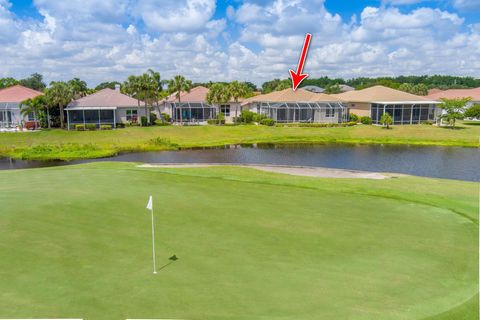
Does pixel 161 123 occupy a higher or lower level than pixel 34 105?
lower

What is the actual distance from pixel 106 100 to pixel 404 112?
45012mm

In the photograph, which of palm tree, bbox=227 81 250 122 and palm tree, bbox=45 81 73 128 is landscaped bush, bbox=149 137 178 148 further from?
palm tree, bbox=227 81 250 122

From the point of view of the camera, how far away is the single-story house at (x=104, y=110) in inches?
2228

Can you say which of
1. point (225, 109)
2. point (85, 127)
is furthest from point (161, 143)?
point (225, 109)

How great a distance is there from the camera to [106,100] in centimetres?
5969

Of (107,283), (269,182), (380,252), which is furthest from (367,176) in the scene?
(107,283)

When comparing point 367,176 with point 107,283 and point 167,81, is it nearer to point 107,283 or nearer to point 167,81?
point 107,283

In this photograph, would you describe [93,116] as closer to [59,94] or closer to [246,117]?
[59,94]

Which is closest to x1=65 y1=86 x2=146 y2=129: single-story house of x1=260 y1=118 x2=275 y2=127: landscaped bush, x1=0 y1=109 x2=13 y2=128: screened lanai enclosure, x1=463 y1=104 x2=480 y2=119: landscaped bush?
x1=0 y1=109 x2=13 y2=128: screened lanai enclosure

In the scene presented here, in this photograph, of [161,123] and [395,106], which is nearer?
[161,123]

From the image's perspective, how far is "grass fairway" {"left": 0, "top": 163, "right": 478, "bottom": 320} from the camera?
8.80 m

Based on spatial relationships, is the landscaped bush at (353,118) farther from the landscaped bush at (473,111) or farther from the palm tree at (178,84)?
the palm tree at (178,84)

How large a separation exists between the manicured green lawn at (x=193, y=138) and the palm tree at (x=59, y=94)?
15.5 ft

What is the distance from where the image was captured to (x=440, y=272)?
426 inches
